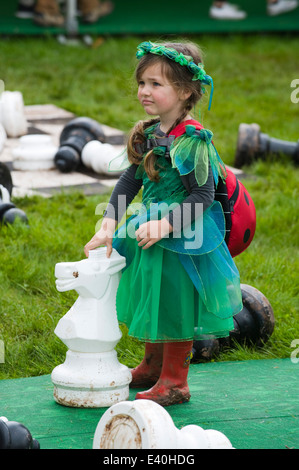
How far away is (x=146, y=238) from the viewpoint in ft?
9.06

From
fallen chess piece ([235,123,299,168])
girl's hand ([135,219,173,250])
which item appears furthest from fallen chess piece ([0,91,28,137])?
girl's hand ([135,219,173,250])

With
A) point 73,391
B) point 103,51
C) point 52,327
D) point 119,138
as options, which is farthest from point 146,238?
point 103,51

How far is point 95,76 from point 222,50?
2.23 meters

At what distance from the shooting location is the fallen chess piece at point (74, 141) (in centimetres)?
616

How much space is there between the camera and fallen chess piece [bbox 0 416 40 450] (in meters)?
2.22

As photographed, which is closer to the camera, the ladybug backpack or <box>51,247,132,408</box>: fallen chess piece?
<box>51,247,132,408</box>: fallen chess piece

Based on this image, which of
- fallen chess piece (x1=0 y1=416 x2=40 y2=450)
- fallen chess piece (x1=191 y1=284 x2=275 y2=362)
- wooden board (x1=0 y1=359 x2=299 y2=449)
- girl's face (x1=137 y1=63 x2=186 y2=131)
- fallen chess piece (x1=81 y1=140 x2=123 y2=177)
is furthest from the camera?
fallen chess piece (x1=81 y1=140 x2=123 y2=177)

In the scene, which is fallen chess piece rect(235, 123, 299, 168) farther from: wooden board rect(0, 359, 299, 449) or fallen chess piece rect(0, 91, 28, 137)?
wooden board rect(0, 359, 299, 449)

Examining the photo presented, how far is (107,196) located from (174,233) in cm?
289

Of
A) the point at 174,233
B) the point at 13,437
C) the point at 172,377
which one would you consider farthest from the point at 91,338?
the point at 13,437

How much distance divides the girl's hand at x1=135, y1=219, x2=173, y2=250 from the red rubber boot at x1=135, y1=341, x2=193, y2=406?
1.26 feet

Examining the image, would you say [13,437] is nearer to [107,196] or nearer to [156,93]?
[156,93]

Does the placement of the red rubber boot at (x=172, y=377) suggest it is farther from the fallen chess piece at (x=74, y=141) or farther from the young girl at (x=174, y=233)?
the fallen chess piece at (x=74, y=141)
